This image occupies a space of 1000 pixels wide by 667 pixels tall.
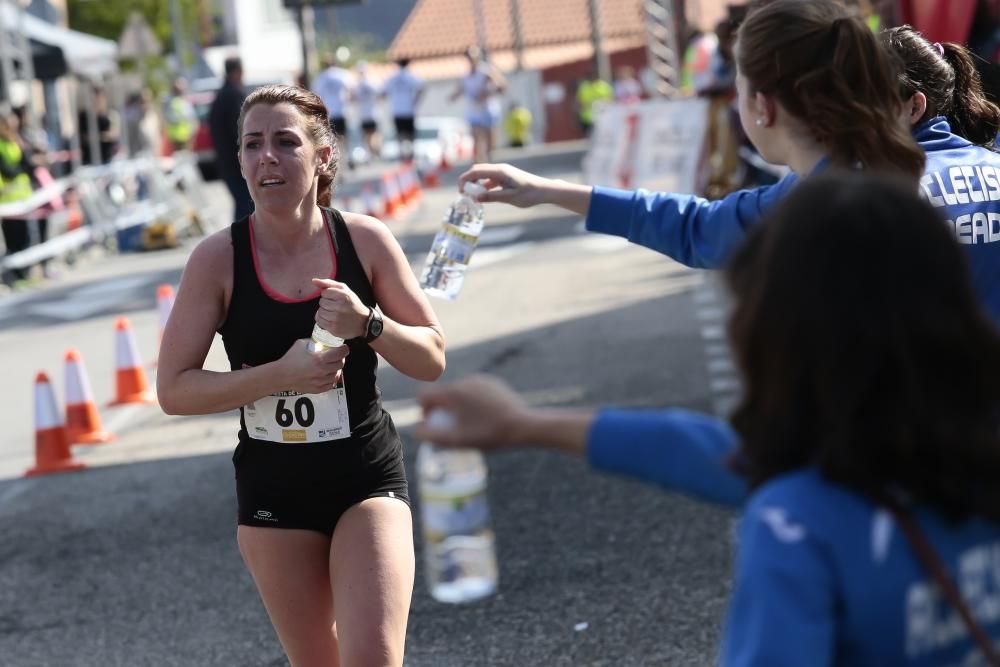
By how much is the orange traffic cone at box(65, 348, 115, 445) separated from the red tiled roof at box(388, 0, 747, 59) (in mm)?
62235

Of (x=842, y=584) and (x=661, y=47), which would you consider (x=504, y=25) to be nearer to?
(x=661, y=47)

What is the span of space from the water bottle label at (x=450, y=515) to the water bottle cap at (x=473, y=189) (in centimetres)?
124

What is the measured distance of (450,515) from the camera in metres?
2.53

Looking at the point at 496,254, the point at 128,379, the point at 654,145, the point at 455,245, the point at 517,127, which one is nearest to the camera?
the point at 455,245

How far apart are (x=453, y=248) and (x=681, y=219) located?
78cm

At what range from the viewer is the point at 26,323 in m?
15.6

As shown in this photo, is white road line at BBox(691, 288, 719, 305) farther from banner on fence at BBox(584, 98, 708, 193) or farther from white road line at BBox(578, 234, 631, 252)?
white road line at BBox(578, 234, 631, 252)

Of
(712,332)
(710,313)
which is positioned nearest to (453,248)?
(712,332)

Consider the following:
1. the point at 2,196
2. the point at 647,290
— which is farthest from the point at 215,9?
the point at 647,290

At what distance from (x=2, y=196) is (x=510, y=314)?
27.0 ft

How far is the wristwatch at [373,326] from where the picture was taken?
363 centimetres

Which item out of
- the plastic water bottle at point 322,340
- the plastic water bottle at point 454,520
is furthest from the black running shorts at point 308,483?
the plastic water bottle at point 454,520

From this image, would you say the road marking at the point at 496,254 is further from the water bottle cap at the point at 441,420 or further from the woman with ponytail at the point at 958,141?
the water bottle cap at the point at 441,420

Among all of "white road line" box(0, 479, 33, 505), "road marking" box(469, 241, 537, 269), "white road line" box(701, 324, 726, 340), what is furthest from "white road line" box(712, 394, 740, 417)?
"road marking" box(469, 241, 537, 269)
